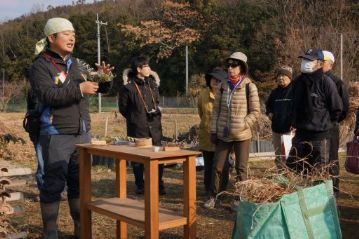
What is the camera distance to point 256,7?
3503cm

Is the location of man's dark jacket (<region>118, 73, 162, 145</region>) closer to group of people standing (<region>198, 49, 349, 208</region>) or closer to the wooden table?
group of people standing (<region>198, 49, 349, 208</region>)

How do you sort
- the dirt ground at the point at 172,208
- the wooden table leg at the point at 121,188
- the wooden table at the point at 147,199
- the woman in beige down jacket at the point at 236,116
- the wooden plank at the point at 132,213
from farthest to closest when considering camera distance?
the woman in beige down jacket at the point at 236,116 < the dirt ground at the point at 172,208 < the wooden table leg at the point at 121,188 < the wooden plank at the point at 132,213 < the wooden table at the point at 147,199

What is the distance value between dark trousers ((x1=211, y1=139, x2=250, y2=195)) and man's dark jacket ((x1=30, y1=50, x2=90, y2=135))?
173 centimetres

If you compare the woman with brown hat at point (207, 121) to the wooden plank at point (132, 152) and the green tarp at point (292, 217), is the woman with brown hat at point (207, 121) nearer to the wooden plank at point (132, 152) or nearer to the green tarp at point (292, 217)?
the wooden plank at point (132, 152)

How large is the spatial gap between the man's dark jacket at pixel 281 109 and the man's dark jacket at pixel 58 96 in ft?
6.57

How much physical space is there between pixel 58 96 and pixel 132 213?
3.60 ft

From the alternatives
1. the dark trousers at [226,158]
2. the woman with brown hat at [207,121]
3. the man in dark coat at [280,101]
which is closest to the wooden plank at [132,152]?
the dark trousers at [226,158]

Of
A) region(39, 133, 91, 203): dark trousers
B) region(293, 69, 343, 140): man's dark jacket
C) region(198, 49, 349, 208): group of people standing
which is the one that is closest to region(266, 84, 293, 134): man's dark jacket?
region(198, 49, 349, 208): group of people standing

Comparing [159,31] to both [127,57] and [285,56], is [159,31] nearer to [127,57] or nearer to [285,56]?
[127,57]

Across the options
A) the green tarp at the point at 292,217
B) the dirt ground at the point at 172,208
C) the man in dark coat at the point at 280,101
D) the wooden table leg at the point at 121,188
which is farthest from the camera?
the man in dark coat at the point at 280,101

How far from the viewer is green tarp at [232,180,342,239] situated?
130 inches

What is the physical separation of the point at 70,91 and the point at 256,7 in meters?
32.4

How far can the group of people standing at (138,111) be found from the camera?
4.23m

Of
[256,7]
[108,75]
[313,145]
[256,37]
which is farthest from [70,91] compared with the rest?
[256,7]
